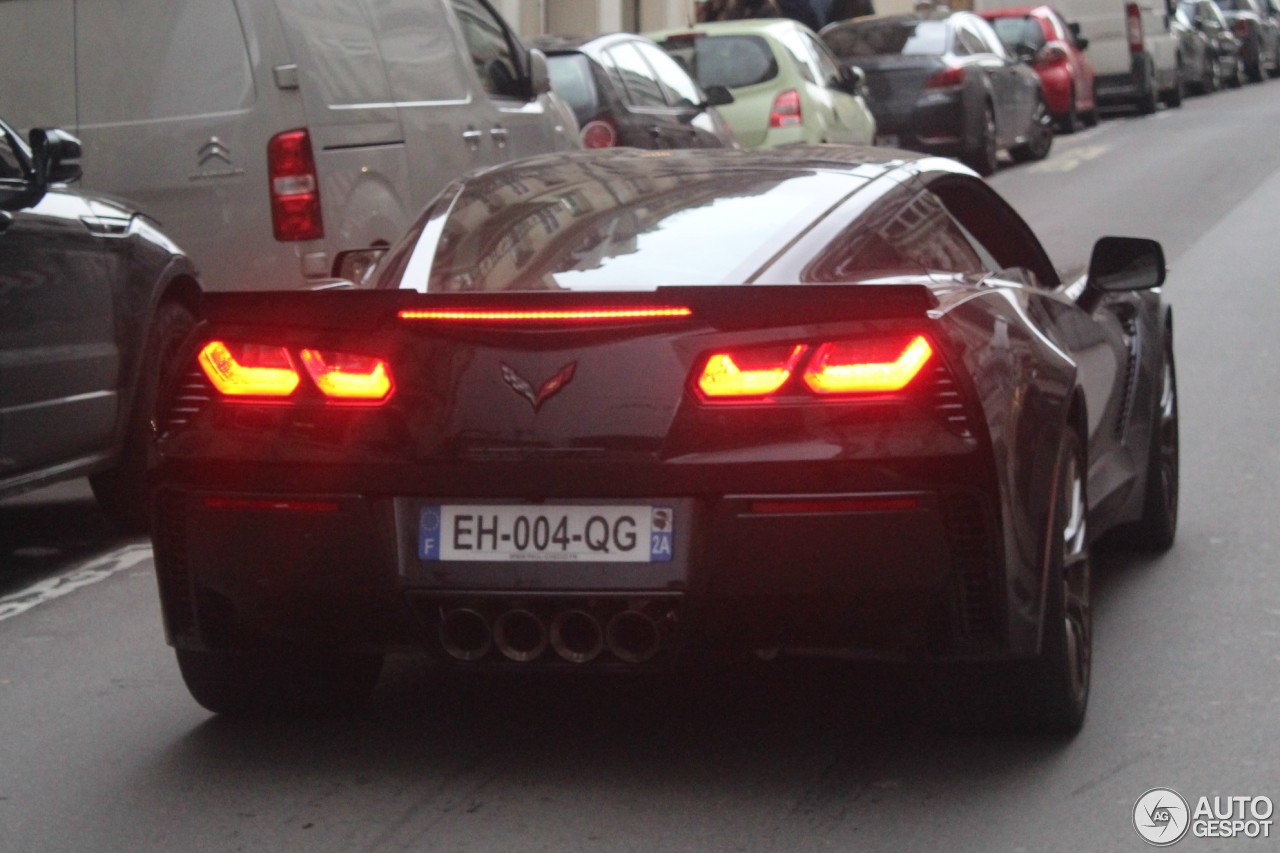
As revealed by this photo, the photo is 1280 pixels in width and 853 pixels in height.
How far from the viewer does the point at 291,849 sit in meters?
4.60

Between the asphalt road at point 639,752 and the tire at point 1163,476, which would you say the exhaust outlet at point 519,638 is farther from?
the tire at point 1163,476

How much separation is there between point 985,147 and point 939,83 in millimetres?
919

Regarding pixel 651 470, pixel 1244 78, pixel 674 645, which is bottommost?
pixel 1244 78

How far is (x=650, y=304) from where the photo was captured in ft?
15.6

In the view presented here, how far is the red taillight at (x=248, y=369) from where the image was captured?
493 centimetres

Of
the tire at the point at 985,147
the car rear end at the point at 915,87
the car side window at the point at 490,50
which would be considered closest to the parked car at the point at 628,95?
the car side window at the point at 490,50

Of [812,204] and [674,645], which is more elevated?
[812,204]

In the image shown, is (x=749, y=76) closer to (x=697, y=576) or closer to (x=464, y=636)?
(x=464, y=636)

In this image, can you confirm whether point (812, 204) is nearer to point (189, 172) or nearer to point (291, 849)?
point (291, 849)

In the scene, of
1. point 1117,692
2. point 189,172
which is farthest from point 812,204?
point 189,172

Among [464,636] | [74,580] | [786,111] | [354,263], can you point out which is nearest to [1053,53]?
[786,111]

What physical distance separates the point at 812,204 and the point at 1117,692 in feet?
4.23

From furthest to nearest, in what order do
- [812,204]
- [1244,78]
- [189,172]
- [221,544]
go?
[1244,78], [189,172], [812,204], [221,544]

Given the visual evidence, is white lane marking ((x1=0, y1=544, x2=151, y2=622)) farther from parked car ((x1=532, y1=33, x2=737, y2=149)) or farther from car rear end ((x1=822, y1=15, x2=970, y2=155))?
car rear end ((x1=822, y1=15, x2=970, y2=155))
